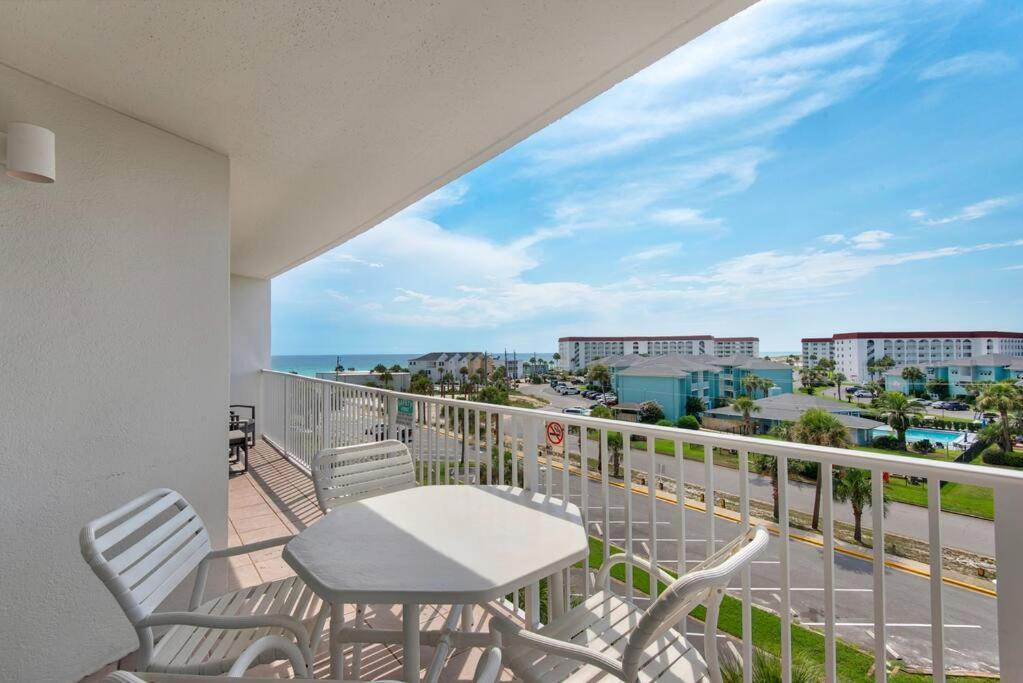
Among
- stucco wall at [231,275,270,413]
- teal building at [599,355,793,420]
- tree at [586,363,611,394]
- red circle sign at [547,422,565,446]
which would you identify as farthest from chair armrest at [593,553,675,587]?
tree at [586,363,611,394]

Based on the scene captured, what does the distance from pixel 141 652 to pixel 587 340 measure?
23.3 meters

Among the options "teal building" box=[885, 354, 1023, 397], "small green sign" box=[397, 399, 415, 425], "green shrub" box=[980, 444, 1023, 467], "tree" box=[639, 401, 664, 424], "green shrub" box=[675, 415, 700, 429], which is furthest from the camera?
"tree" box=[639, 401, 664, 424]

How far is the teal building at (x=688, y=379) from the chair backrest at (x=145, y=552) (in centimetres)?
1767

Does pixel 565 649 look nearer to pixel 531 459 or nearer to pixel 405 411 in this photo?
pixel 531 459

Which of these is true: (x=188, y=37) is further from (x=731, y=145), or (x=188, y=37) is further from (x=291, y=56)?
(x=731, y=145)

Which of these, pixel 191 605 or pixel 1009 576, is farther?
pixel 191 605

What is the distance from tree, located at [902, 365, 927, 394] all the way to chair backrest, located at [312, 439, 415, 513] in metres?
9.81

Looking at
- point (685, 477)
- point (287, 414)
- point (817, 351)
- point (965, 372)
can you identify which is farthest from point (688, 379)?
point (685, 477)

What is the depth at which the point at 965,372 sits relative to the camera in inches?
305

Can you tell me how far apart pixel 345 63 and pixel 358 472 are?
6.30 feet

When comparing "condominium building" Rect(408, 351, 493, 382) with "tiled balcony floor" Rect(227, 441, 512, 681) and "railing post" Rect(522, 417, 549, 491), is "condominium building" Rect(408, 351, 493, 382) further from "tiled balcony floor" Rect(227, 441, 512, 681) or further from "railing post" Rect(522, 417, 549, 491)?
"railing post" Rect(522, 417, 549, 491)

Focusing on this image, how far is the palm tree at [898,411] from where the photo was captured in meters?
7.64

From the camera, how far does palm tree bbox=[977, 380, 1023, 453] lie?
19.9 ft

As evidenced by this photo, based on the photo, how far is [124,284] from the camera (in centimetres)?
230
